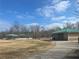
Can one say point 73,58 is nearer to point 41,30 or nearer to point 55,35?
point 55,35

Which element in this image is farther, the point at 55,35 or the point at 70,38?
the point at 55,35

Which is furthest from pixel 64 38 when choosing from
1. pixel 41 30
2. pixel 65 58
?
pixel 41 30

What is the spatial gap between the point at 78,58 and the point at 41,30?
147 metres

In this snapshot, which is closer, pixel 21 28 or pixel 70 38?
pixel 70 38

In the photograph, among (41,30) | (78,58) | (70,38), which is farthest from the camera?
(41,30)

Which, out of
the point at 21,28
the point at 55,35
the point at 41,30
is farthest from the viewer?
the point at 21,28


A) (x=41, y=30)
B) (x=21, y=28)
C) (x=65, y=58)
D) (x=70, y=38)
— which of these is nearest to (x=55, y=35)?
(x=70, y=38)

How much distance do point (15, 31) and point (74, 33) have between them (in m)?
110

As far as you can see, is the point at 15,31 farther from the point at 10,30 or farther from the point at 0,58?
the point at 0,58

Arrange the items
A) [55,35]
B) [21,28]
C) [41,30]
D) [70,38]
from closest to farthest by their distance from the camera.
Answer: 1. [70,38]
2. [55,35]
3. [41,30]
4. [21,28]

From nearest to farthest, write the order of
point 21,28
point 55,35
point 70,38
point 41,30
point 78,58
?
point 78,58 < point 70,38 < point 55,35 < point 41,30 < point 21,28

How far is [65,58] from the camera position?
15586 millimetres

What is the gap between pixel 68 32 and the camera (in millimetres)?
76812

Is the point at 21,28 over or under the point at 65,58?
over
